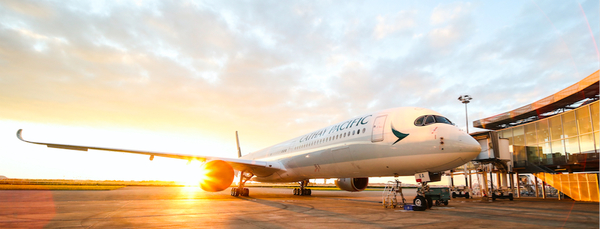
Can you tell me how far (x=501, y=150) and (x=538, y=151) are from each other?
6997 mm

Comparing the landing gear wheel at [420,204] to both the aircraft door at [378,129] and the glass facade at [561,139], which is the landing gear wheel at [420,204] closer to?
the aircraft door at [378,129]

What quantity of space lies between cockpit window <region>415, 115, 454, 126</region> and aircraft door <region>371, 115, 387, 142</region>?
4.30 ft

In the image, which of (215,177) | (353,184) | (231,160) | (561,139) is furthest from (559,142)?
(215,177)

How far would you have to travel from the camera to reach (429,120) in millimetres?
10031

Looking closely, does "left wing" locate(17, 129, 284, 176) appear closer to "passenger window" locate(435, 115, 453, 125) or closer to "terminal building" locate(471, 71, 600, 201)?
"passenger window" locate(435, 115, 453, 125)

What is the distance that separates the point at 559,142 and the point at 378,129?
2045 centimetres

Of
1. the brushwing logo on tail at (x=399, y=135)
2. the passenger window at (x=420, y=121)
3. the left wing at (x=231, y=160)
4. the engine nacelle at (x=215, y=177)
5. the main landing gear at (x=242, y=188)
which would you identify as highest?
the passenger window at (x=420, y=121)

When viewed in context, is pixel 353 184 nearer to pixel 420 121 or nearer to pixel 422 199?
pixel 422 199

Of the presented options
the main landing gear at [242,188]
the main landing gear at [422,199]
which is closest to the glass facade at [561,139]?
the main landing gear at [422,199]

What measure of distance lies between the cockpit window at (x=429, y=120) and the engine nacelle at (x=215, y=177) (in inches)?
337

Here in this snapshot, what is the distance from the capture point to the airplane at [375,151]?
9.25 metres

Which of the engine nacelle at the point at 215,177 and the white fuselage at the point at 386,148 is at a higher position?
the white fuselage at the point at 386,148

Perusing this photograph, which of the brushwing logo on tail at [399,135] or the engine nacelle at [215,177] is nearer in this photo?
the brushwing logo on tail at [399,135]

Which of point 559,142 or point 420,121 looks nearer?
point 420,121
